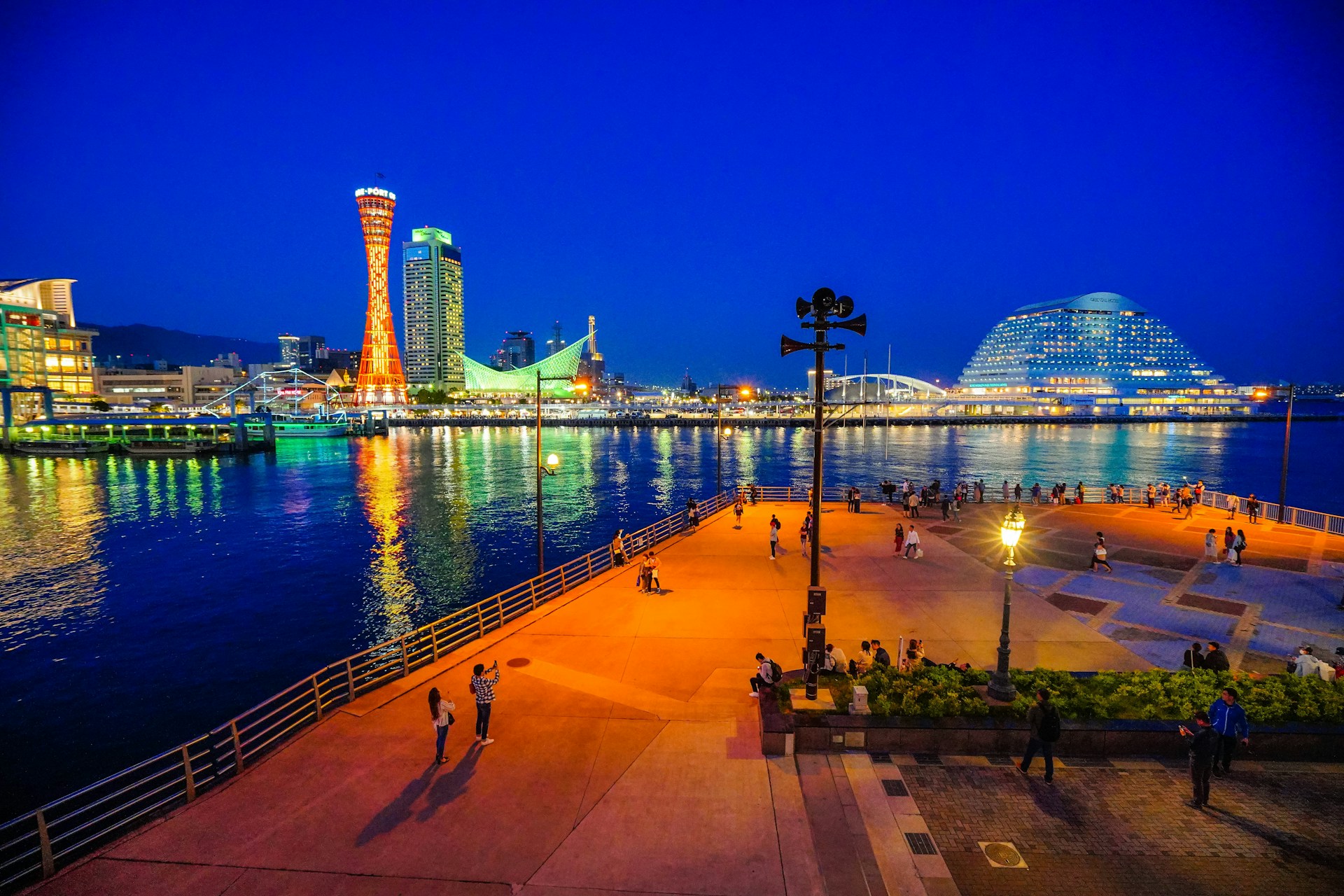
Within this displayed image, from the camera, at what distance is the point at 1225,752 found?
830cm

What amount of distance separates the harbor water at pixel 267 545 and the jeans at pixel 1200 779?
1890 centimetres

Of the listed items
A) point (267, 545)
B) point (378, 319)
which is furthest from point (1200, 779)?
point (378, 319)

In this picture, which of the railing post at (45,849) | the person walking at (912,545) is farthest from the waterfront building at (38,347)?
the person walking at (912,545)

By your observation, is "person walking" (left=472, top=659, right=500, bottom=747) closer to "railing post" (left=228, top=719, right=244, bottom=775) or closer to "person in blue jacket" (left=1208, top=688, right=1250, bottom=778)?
"railing post" (left=228, top=719, right=244, bottom=775)

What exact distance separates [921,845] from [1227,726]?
476cm

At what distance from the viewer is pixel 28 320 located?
102 meters

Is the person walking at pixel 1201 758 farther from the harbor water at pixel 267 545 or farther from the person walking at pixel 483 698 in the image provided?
the harbor water at pixel 267 545

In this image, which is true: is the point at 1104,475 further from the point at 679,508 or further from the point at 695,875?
the point at 695,875

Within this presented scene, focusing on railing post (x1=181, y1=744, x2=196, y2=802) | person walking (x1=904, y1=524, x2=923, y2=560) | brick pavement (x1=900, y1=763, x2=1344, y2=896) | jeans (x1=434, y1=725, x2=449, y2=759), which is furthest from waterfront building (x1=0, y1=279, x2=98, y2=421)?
brick pavement (x1=900, y1=763, x2=1344, y2=896)

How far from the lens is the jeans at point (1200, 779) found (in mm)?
7598

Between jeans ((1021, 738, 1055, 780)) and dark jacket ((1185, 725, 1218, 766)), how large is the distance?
5.02ft

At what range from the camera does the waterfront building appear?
328ft

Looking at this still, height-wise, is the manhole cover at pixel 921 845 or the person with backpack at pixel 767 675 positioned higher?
the person with backpack at pixel 767 675

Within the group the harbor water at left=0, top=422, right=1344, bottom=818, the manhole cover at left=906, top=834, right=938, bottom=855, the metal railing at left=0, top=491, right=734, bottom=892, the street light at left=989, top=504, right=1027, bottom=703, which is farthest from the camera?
the harbor water at left=0, top=422, right=1344, bottom=818
